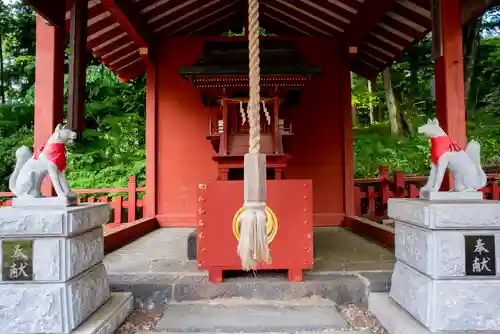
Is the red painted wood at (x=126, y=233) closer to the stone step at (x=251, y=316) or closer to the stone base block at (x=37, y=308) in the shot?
the stone step at (x=251, y=316)

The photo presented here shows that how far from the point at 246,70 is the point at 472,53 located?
912cm

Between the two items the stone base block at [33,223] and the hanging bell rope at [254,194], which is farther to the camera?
the stone base block at [33,223]

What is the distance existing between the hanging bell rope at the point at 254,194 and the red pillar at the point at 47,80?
182 centimetres

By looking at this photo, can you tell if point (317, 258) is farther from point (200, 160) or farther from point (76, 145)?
point (76, 145)

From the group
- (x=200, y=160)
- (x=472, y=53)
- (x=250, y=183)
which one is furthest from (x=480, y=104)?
(x=250, y=183)

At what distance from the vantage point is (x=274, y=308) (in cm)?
250

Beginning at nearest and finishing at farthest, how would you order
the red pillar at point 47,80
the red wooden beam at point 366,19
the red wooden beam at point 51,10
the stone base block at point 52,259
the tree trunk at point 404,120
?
the stone base block at point 52,259 → the red wooden beam at point 51,10 → the red pillar at point 47,80 → the red wooden beam at point 366,19 → the tree trunk at point 404,120

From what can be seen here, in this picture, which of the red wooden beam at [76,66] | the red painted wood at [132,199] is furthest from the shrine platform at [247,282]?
the red painted wood at [132,199]

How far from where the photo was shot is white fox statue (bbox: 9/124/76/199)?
6.68 ft

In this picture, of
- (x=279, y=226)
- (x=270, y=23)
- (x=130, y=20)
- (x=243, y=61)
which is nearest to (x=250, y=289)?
(x=279, y=226)

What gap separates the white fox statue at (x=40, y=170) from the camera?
6.68 ft

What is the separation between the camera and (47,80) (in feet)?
9.27

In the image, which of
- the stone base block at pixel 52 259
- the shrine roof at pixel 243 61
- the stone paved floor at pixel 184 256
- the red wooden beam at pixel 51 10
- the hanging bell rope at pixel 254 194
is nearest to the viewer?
the hanging bell rope at pixel 254 194

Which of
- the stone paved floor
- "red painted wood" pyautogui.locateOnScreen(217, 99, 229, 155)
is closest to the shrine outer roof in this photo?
"red painted wood" pyautogui.locateOnScreen(217, 99, 229, 155)
